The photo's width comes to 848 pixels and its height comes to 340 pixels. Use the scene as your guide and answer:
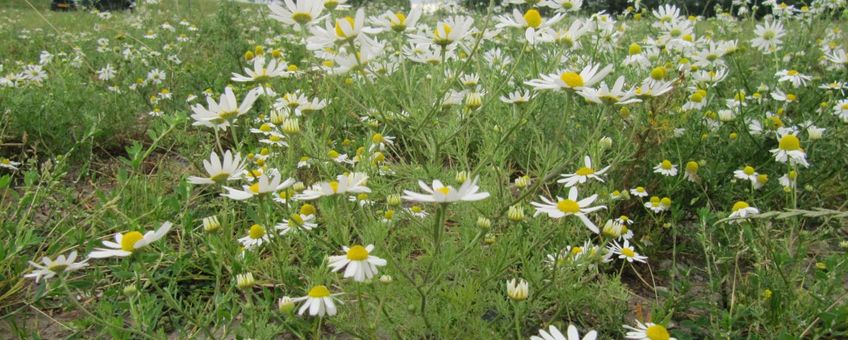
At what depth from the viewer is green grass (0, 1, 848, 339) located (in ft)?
5.20

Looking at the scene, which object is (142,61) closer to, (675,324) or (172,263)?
(172,263)

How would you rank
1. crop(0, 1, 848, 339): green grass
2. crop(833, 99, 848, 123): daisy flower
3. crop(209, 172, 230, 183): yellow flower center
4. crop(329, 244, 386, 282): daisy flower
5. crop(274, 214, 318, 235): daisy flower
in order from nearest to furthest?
1. crop(329, 244, 386, 282): daisy flower
2. crop(209, 172, 230, 183): yellow flower center
3. crop(0, 1, 848, 339): green grass
4. crop(274, 214, 318, 235): daisy flower
5. crop(833, 99, 848, 123): daisy flower

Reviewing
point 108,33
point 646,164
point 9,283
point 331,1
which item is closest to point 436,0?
point 646,164

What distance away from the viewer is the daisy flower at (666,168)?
237 cm

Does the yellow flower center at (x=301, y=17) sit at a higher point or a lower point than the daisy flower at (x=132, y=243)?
higher

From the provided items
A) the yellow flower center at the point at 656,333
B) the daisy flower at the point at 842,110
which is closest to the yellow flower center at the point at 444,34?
the yellow flower center at the point at 656,333

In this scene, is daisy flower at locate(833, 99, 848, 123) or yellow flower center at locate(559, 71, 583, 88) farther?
daisy flower at locate(833, 99, 848, 123)

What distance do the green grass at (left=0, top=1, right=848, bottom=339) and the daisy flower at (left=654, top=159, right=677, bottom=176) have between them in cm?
4

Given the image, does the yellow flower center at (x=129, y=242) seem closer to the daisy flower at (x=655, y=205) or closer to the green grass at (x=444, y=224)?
the green grass at (x=444, y=224)

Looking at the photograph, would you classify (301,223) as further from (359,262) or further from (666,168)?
(666,168)

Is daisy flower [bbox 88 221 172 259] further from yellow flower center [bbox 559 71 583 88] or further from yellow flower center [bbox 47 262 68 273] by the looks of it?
yellow flower center [bbox 559 71 583 88]

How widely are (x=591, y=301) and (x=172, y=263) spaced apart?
143 centimetres

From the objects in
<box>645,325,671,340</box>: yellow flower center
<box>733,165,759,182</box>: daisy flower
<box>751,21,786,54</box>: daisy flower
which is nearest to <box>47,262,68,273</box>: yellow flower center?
<box>645,325,671,340</box>: yellow flower center

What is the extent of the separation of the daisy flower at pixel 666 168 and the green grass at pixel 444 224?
0.12 feet
